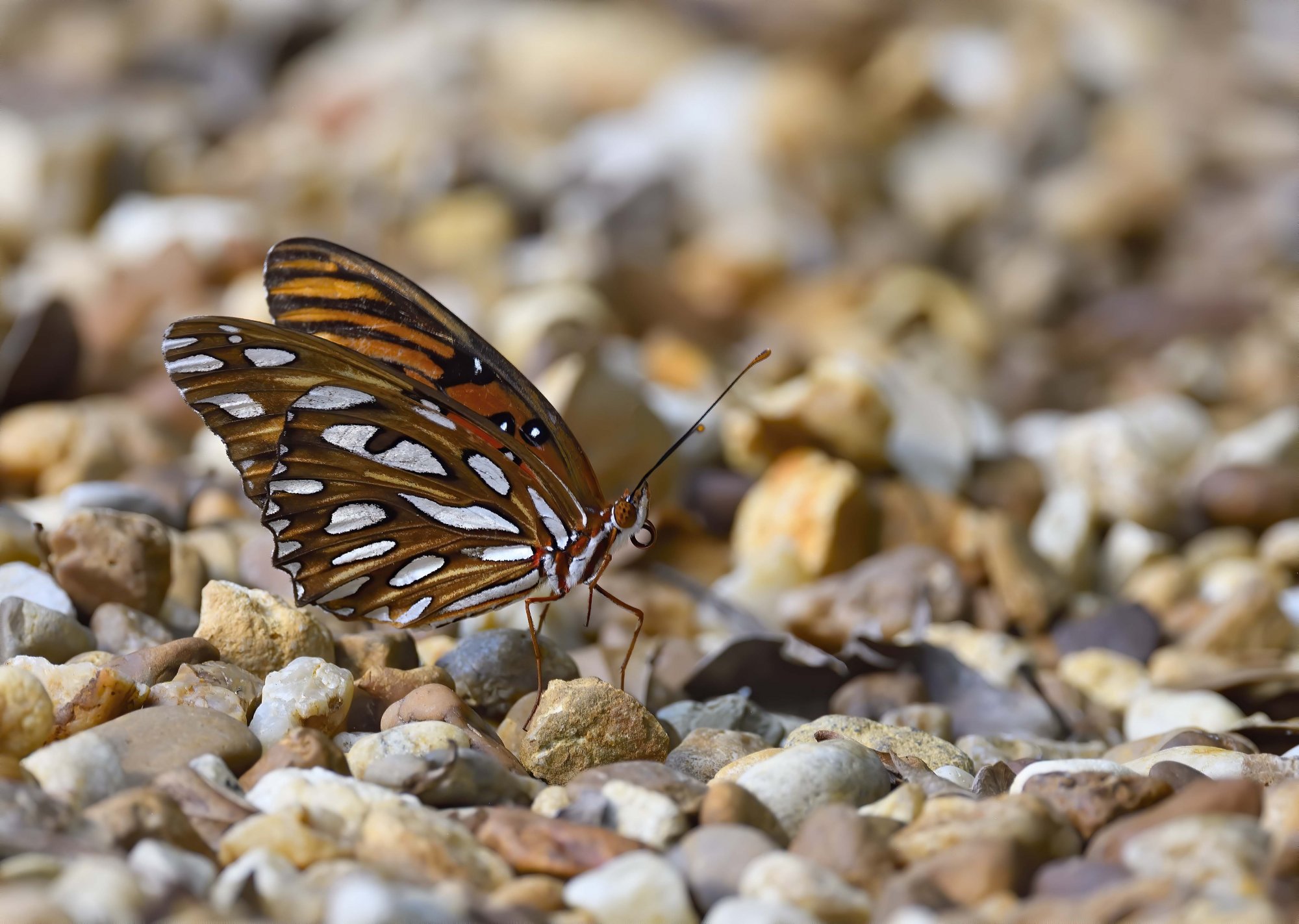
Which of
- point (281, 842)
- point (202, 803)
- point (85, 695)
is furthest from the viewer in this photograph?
point (85, 695)

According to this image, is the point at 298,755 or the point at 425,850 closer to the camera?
the point at 425,850

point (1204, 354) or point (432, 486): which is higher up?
point (432, 486)

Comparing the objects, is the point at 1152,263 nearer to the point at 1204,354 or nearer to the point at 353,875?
the point at 1204,354

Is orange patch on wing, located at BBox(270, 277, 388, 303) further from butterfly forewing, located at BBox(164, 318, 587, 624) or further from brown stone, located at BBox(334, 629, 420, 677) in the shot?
brown stone, located at BBox(334, 629, 420, 677)

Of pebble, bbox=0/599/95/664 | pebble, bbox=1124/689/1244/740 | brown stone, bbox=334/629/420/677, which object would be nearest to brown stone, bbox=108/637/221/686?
pebble, bbox=0/599/95/664

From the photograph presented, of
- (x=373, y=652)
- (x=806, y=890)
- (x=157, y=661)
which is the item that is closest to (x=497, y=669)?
(x=373, y=652)

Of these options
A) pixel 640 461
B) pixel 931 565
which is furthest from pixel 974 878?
pixel 640 461

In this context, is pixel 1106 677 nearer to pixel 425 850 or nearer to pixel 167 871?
pixel 425 850
